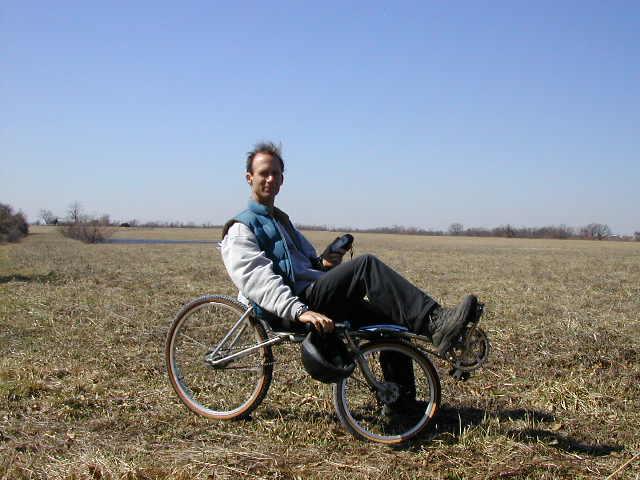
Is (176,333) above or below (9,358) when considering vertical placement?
above

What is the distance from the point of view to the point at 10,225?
160 ft

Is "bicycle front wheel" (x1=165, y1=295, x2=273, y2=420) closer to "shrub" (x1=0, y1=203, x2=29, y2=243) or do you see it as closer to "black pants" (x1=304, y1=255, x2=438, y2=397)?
"black pants" (x1=304, y1=255, x2=438, y2=397)

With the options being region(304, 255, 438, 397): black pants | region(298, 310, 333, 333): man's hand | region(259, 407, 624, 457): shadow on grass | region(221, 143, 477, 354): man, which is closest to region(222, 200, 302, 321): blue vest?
region(221, 143, 477, 354): man

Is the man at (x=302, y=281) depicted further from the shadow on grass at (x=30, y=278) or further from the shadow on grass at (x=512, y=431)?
the shadow on grass at (x=30, y=278)

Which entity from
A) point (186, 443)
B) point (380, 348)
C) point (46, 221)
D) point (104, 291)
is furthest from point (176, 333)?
point (46, 221)

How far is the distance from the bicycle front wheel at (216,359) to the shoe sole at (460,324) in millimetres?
1384

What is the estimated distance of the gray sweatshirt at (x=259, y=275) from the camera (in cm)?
363

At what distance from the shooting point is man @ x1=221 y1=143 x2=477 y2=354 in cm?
349

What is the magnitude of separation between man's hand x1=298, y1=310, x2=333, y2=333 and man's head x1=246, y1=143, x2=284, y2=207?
3.36ft

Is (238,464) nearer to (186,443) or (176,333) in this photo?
(186,443)

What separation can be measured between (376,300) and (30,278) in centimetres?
1245

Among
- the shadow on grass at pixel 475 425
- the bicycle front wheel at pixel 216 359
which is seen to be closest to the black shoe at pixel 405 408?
the shadow on grass at pixel 475 425

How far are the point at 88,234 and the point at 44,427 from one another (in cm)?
5299

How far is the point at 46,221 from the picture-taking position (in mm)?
120375
